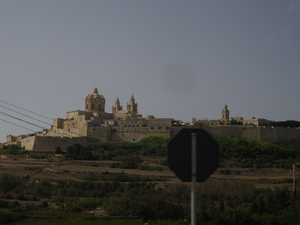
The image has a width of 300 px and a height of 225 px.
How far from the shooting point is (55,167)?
39.3 meters

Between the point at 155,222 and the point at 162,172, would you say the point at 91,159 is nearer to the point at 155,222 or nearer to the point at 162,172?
the point at 162,172

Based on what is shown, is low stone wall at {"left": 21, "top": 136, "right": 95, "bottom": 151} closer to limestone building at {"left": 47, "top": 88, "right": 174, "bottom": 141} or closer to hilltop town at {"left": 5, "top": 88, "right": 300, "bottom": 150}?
hilltop town at {"left": 5, "top": 88, "right": 300, "bottom": 150}

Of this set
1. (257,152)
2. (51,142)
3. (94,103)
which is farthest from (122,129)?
(257,152)

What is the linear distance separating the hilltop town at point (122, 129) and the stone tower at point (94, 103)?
1.63 meters

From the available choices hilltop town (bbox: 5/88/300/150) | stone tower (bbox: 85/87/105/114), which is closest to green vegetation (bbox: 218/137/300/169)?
hilltop town (bbox: 5/88/300/150)

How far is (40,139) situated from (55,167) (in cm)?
1293

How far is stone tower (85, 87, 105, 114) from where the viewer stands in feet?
208

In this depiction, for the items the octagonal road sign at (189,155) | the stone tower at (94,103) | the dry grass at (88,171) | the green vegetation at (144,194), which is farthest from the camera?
the stone tower at (94,103)

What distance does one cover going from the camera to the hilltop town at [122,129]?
51.7 meters

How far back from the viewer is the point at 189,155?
3.79m

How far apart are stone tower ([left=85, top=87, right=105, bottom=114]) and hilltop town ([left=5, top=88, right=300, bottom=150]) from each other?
1625mm

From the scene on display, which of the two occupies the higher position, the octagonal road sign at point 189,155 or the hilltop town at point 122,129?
the hilltop town at point 122,129

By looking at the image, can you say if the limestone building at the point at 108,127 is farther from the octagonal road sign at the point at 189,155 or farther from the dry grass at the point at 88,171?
the octagonal road sign at the point at 189,155

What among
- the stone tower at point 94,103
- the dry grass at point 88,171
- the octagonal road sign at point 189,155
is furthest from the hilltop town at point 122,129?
the octagonal road sign at point 189,155
